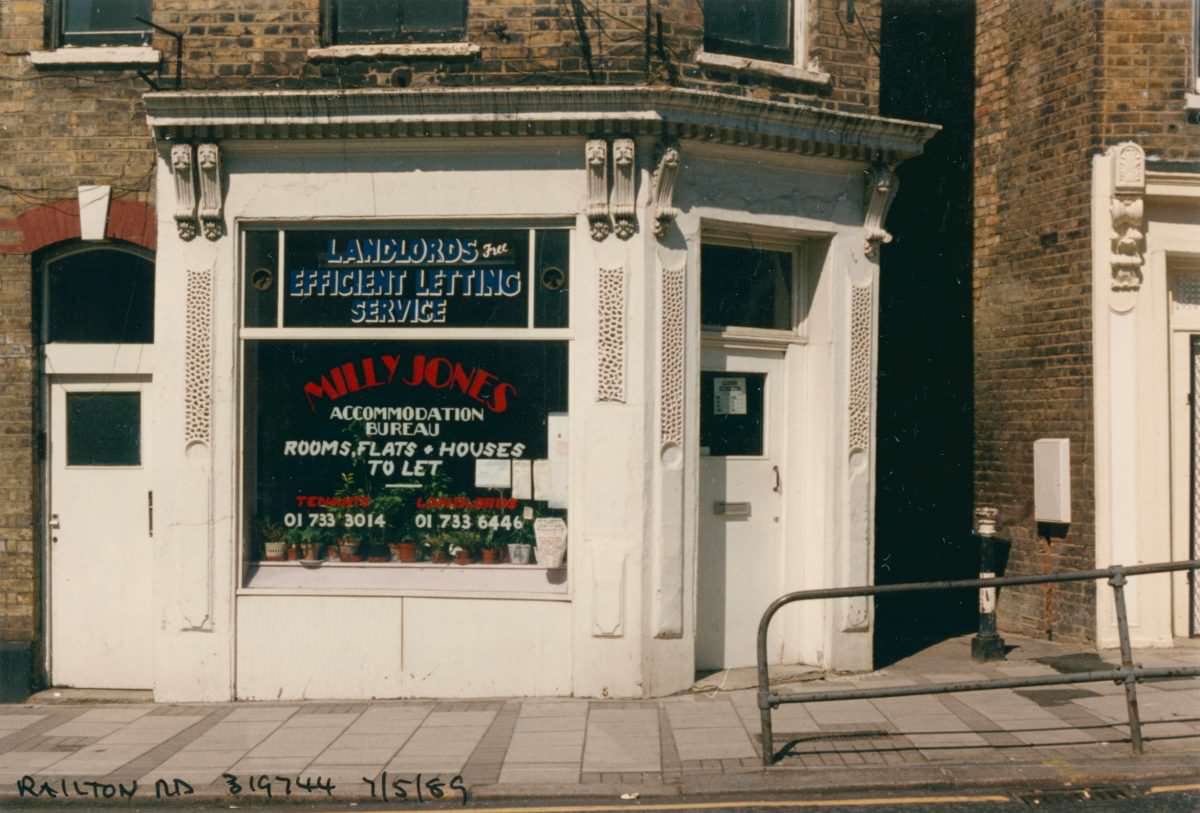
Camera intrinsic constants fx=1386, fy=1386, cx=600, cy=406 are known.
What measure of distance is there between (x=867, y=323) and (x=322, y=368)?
4304 millimetres

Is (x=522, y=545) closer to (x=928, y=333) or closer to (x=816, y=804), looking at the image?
(x=816, y=804)

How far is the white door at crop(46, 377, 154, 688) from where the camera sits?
10.9m

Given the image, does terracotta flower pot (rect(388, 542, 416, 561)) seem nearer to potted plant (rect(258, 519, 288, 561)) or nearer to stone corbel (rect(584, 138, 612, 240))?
potted plant (rect(258, 519, 288, 561))

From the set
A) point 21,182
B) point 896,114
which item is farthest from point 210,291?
point 896,114

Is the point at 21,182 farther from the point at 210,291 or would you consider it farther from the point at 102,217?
the point at 210,291

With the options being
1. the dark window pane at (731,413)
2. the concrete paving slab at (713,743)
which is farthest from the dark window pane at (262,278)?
the concrete paving slab at (713,743)

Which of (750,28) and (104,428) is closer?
(750,28)

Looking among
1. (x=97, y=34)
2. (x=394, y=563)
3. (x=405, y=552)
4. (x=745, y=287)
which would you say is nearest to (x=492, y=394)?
(x=405, y=552)

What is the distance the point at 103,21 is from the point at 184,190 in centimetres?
166

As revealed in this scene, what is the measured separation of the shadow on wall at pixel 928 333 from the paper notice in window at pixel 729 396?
3229 millimetres

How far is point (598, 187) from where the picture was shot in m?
10.2

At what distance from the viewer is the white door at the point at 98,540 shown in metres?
10.9

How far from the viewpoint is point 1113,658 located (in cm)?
1109

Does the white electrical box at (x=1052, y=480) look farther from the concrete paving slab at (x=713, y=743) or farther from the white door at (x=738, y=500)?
the concrete paving slab at (x=713, y=743)
